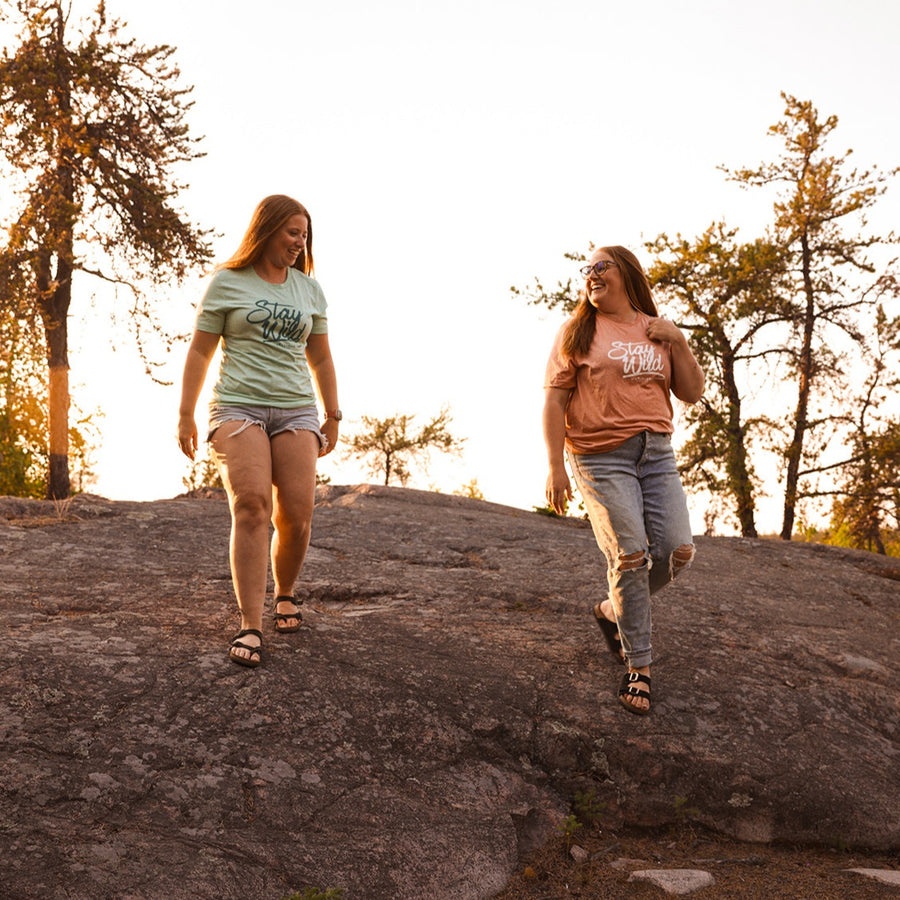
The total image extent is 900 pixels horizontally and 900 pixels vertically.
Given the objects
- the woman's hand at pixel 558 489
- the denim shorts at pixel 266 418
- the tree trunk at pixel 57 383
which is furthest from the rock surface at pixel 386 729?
the tree trunk at pixel 57 383

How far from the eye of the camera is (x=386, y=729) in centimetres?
405

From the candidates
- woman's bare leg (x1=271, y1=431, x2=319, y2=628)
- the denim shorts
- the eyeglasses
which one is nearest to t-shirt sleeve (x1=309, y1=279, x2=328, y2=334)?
the denim shorts

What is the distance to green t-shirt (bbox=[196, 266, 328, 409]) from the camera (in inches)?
173

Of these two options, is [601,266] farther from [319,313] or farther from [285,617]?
[285,617]

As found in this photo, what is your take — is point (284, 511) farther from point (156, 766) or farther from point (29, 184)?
point (29, 184)

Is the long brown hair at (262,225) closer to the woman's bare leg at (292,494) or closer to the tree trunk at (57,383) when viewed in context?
the woman's bare leg at (292,494)

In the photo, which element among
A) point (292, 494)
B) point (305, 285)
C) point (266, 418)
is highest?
point (305, 285)

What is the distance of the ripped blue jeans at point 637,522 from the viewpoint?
4.41 m

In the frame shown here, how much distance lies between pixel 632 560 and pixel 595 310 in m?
1.34

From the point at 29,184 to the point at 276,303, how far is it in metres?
15.8

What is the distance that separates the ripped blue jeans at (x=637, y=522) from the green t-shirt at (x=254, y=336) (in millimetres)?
1563

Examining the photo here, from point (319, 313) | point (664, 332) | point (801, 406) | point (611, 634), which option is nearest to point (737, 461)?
point (801, 406)

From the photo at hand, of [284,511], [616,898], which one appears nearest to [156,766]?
[284,511]

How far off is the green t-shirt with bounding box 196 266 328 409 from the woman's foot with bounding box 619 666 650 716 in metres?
2.17
